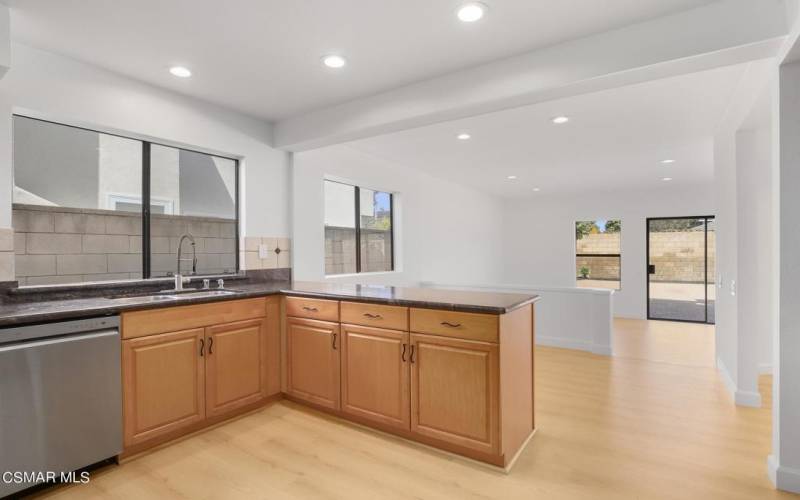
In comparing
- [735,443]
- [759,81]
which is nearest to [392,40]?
[759,81]

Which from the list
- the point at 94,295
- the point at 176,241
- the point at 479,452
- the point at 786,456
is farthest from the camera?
the point at 176,241

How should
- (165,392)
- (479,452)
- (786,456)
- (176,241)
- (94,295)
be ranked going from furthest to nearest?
1. (176,241)
2. (94,295)
3. (165,392)
4. (479,452)
5. (786,456)

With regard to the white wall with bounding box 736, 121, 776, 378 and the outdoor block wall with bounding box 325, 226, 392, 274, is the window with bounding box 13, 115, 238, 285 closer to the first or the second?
the outdoor block wall with bounding box 325, 226, 392, 274

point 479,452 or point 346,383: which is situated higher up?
point 346,383

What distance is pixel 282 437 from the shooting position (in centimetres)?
263

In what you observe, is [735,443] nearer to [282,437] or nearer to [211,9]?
[282,437]

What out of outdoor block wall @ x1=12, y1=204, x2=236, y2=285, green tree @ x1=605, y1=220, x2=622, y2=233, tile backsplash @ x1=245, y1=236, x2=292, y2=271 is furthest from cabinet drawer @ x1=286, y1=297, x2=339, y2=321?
green tree @ x1=605, y1=220, x2=622, y2=233

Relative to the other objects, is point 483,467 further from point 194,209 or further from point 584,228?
point 584,228

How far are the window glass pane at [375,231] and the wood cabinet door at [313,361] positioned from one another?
2.11 metres

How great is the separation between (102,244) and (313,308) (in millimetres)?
1836

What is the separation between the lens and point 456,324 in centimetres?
232

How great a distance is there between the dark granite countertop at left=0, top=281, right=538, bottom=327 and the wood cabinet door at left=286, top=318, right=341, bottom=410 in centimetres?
24

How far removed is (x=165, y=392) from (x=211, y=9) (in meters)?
2.17

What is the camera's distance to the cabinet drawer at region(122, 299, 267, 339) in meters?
2.36
